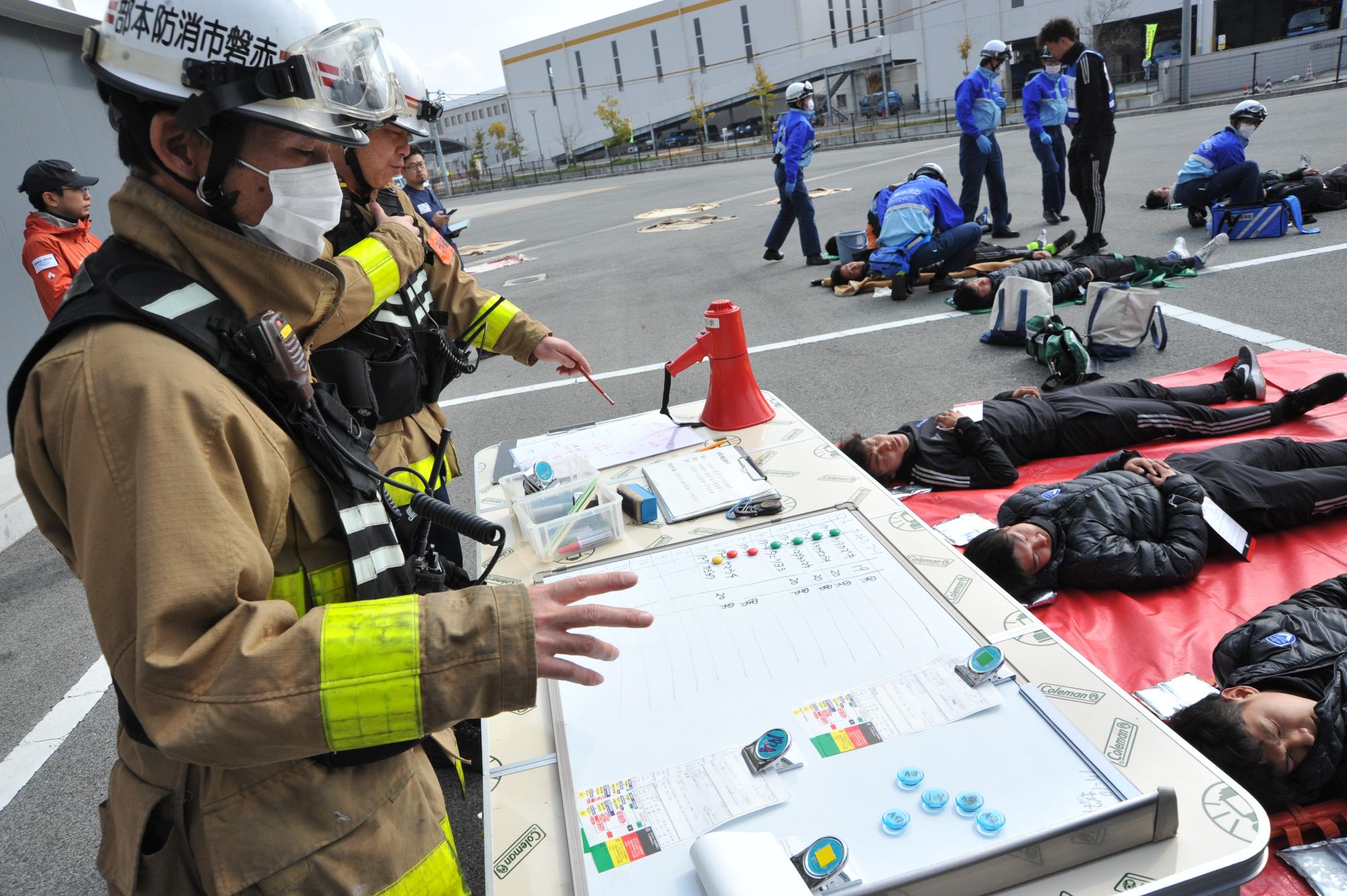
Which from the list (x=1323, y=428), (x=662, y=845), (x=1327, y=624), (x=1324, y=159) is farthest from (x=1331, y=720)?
(x=1324, y=159)

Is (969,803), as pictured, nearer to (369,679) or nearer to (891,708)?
(891,708)

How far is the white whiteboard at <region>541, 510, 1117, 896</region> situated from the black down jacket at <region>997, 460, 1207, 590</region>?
1526mm

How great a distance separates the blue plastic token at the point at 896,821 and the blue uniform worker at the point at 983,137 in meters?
9.10

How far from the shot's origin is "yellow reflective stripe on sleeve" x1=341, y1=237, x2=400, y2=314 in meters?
2.36

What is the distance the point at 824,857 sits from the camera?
4.06 ft

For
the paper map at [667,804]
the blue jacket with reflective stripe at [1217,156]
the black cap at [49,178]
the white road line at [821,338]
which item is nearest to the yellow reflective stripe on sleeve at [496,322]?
the paper map at [667,804]

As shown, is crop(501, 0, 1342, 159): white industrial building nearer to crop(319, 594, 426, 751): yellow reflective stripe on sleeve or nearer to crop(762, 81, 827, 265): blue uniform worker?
crop(762, 81, 827, 265): blue uniform worker

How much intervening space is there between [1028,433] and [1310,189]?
663 centimetres

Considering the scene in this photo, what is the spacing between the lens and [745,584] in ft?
6.56

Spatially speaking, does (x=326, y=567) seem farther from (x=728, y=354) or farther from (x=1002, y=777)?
(x=728, y=354)

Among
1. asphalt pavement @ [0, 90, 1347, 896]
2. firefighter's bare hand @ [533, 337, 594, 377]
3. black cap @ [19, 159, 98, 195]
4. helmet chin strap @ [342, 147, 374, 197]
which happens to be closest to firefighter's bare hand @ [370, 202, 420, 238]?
helmet chin strap @ [342, 147, 374, 197]

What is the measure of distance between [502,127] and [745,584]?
67665 millimetres

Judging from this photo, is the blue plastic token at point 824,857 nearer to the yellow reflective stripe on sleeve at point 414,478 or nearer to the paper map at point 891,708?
the paper map at point 891,708

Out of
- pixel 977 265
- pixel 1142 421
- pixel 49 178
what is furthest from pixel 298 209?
pixel 977 265
